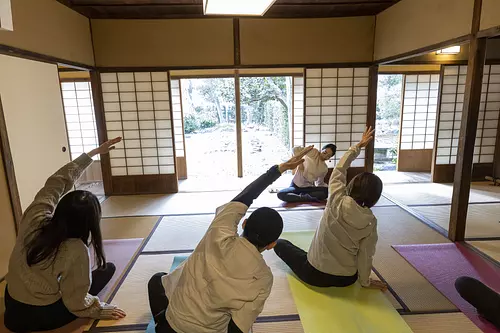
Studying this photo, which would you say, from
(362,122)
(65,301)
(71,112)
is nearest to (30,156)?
(65,301)

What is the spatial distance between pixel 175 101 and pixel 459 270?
5.10 meters

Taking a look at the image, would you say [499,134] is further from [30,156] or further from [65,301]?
[30,156]

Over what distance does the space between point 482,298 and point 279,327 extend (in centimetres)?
131

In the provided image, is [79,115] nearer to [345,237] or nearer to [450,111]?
[345,237]

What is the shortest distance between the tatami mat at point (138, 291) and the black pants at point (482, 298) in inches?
82.9

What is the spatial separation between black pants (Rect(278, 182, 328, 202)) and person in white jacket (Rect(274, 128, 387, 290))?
1929 mm

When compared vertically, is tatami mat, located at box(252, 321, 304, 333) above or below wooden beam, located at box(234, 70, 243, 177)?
below

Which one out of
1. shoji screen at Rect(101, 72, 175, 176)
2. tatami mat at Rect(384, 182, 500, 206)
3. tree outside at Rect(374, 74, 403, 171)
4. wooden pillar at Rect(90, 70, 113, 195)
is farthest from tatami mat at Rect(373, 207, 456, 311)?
tree outside at Rect(374, 74, 403, 171)

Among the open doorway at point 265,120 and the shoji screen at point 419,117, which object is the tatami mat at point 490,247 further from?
the open doorway at point 265,120

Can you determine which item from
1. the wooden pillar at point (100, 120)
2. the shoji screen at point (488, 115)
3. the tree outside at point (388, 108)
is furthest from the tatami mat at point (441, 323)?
the tree outside at point (388, 108)

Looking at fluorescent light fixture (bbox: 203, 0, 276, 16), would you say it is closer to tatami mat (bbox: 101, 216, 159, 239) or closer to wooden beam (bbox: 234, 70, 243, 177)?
tatami mat (bbox: 101, 216, 159, 239)

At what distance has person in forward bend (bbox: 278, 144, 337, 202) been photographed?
429 cm

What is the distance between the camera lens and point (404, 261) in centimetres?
269

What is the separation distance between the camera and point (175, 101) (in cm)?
594
